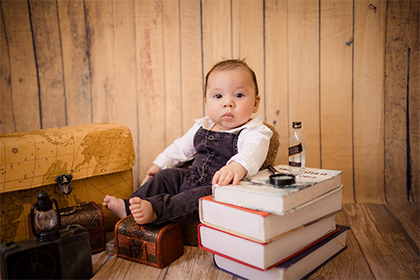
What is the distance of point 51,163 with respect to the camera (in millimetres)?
1229

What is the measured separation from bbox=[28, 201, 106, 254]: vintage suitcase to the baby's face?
0.60m

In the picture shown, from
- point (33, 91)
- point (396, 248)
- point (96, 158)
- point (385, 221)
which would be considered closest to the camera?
point (396, 248)

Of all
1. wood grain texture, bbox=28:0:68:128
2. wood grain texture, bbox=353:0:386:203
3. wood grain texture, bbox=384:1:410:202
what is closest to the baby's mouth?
wood grain texture, bbox=353:0:386:203

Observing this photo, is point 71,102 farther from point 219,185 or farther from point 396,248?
point 396,248

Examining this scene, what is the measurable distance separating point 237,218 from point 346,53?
1.13 metres

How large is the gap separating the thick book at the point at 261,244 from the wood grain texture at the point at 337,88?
0.67 m

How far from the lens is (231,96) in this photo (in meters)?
1.33

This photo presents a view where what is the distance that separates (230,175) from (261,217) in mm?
197

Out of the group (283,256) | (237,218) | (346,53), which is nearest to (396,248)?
(283,256)

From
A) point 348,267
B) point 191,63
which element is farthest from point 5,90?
point 348,267

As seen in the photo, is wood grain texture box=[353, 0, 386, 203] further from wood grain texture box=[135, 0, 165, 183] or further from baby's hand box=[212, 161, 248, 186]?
wood grain texture box=[135, 0, 165, 183]

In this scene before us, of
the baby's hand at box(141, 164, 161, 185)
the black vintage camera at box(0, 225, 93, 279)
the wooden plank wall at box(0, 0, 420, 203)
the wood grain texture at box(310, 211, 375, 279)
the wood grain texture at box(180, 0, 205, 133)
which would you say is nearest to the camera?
the black vintage camera at box(0, 225, 93, 279)

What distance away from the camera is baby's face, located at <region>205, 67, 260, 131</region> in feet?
4.34

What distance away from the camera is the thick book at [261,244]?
95 centimetres
